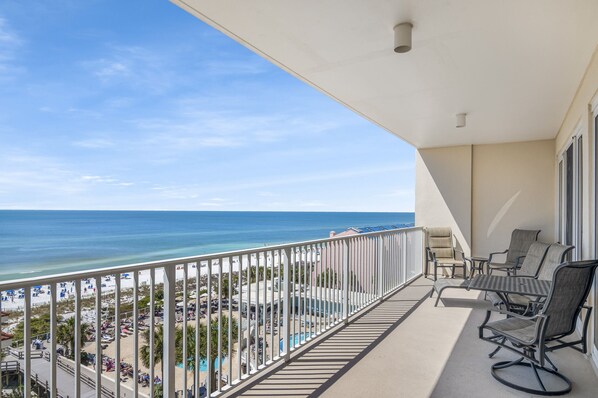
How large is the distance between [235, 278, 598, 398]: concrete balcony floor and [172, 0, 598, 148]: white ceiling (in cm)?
257

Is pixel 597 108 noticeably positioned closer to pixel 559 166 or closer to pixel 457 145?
pixel 559 166

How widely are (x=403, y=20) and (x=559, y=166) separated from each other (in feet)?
16.8

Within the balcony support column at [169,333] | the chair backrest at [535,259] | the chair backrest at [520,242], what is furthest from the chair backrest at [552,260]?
the balcony support column at [169,333]

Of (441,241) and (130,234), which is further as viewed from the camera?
(130,234)

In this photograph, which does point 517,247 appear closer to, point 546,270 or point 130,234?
point 546,270

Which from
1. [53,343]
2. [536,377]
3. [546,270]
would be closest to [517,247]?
[546,270]

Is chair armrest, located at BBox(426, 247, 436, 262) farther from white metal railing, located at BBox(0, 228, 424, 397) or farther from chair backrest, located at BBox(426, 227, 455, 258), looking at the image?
white metal railing, located at BBox(0, 228, 424, 397)

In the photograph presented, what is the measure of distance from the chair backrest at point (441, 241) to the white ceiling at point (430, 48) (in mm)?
2796

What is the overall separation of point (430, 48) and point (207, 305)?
102 inches

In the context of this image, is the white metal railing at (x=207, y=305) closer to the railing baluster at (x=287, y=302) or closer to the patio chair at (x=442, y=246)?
the railing baluster at (x=287, y=302)

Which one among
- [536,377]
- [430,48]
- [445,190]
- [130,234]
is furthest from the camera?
[130,234]

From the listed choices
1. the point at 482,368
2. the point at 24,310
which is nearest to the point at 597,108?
the point at 482,368

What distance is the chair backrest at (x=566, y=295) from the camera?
236 centimetres

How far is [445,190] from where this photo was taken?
7184 millimetres
